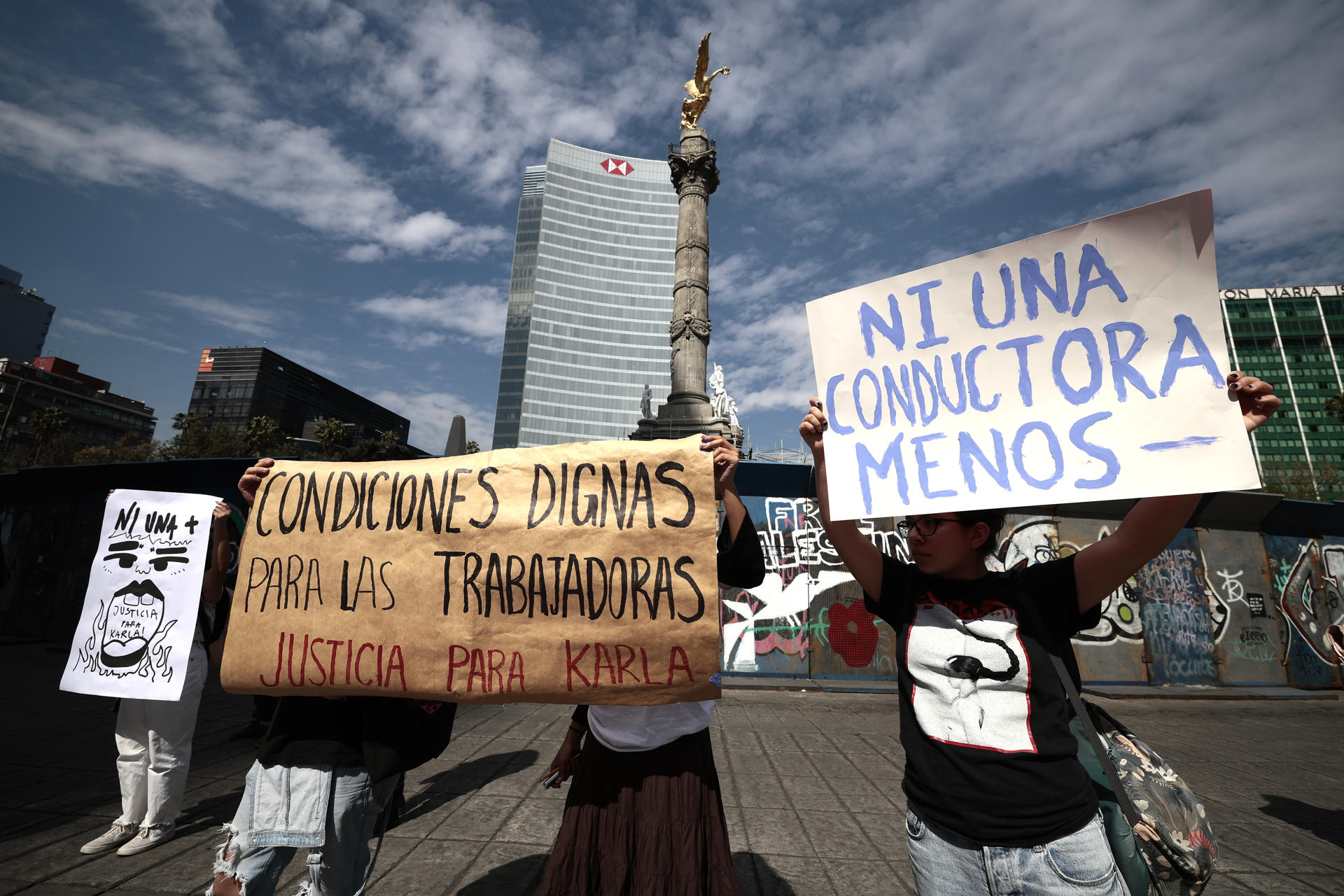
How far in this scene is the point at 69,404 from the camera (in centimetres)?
8200

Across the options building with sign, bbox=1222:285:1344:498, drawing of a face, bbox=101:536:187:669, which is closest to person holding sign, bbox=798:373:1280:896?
drawing of a face, bbox=101:536:187:669

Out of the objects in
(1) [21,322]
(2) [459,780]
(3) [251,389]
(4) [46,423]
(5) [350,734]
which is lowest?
(2) [459,780]

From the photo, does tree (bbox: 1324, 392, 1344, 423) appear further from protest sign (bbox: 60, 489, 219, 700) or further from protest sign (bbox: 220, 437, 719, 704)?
protest sign (bbox: 60, 489, 219, 700)

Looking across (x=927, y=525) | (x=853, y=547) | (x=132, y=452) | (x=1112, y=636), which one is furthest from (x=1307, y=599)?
(x=132, y=452)

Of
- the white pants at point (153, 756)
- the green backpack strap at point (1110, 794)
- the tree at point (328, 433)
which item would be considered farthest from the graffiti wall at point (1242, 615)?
the tree at point (328, 433)

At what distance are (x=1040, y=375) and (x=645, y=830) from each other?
79.2 inches

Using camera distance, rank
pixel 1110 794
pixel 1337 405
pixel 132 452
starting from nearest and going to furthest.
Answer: pixel 1110 794 → pixel 1337 405 → pixel 132 452

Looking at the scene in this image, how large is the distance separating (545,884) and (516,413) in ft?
337

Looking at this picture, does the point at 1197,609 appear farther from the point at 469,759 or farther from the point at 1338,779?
the point at 469,759

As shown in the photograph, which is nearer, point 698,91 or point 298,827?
point 298,827

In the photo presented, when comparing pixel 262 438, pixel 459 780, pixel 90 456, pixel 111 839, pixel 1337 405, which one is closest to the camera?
pixel 111 839

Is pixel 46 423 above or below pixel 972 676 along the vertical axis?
above

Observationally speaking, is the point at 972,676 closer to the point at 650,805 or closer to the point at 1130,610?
the point at 650,805

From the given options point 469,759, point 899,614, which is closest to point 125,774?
point 469,759
